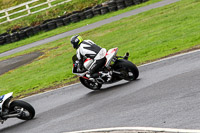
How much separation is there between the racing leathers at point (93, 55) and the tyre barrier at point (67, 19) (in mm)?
21475

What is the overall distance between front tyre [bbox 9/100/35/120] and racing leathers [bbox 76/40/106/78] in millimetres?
2364

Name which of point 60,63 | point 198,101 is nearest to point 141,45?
point 60,63

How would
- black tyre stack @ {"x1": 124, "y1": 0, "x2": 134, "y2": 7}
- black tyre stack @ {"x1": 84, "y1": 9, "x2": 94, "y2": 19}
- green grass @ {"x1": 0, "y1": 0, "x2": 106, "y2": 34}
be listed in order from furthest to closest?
green grass @ {"x1": 0, "y1": 0, "x2": 106, "y2": 34}, black tyre stack @ {"x1": 84, "y1": 9, "x2": 94, "y2": 19}, black tyre stack @ {"x1": 124, "y1": 0, "x2": 134, "y2": 7}

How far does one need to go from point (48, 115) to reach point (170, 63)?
433cm

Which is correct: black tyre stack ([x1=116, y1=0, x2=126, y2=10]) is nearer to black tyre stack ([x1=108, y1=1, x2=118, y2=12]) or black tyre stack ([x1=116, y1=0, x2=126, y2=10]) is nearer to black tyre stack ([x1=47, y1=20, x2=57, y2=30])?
black tyre stack ([x1=108, y1=1, x2=118, y2=12])

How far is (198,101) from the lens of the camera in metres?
7.66

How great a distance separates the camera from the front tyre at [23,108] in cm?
1041

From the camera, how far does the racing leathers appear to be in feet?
38.7

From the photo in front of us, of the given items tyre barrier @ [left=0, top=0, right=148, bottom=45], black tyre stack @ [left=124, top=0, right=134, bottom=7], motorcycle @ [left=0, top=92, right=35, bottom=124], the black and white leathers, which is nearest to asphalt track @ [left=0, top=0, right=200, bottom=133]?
motorcycle @ [left=0, top=92, right=35, bottom=124]

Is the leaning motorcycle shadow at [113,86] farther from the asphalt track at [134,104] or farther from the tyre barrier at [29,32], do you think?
the tyre barrier at [29,32]

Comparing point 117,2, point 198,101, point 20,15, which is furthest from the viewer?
point 20,15

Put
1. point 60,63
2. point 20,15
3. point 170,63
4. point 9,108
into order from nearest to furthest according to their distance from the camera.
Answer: point 9,108 → point 170,63 → point 60,63 → point 20,15

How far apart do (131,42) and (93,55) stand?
26.1 ft

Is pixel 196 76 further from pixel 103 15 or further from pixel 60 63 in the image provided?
pixel 103 15
